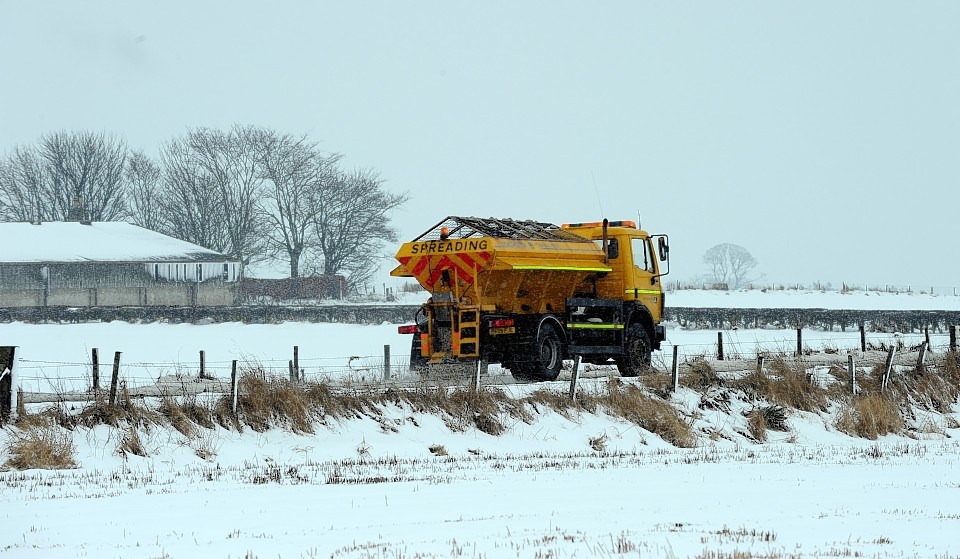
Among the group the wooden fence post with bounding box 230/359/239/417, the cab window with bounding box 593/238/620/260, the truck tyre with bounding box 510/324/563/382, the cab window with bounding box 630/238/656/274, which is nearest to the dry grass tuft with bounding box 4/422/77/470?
the wooden fence post with bounding box 230/359/239/417

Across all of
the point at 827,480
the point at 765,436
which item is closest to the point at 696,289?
the point at 765,436

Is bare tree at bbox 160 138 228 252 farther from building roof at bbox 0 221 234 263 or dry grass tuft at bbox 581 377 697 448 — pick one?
dry grass tuft at bbox 581 377 697 448

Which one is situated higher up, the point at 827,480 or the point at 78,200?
the point at 78,200

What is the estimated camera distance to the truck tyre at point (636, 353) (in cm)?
2469

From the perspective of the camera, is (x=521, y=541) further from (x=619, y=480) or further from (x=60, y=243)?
(x=60, y=243)

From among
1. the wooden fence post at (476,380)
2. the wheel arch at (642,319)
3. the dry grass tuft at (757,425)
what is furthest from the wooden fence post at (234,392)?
the wheel arch at (642,319)

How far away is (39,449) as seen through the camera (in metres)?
14.7

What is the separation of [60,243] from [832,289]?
46.3 meters

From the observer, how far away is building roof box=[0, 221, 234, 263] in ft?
220

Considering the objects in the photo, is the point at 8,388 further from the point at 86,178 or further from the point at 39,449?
the point at 86,178

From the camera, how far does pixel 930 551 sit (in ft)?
28.9

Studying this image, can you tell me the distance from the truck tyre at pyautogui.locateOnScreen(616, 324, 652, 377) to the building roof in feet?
157

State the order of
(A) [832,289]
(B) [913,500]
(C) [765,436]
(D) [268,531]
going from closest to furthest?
(D) [268,531]
(B) [913,500]
(C) [765,436]
(A) [832,289]

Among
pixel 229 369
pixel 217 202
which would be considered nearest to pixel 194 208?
A: pixel 217 202
